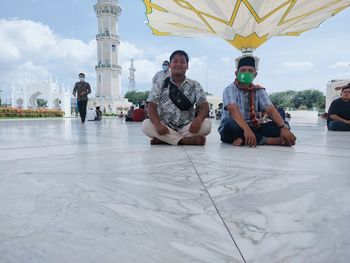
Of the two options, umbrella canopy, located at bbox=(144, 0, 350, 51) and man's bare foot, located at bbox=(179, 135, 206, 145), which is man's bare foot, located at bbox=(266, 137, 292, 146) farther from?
umbrella canopy, located at bbox=(144, 0, 350, 51)

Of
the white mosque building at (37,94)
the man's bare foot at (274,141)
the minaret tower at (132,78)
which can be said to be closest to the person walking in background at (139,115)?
the man's bare foot at (274,141)

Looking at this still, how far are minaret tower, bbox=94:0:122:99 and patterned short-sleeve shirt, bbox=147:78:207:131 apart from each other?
4763 centimetres

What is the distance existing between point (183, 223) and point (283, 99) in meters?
62.7

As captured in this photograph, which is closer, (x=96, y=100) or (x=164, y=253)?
(x=164, y=253)

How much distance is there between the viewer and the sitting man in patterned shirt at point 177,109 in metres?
2.87

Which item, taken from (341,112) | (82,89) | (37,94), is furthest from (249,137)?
(37,94)

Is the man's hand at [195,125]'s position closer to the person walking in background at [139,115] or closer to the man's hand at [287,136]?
the man's hand at [287,136]


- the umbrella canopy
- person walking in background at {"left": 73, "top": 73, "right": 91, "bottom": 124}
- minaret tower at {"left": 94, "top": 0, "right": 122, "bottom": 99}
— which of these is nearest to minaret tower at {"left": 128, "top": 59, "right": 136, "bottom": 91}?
minaret tower at {"left": 94, "top": 0, "right": 122, "bottom": 99}

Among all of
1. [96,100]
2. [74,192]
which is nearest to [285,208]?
[74,192]

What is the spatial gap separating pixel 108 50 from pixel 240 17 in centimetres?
3891

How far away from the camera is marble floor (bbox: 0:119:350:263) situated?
647 mm

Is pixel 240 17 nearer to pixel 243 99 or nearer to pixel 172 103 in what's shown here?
pixel 243 99

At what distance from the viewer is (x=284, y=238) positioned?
0.72 m

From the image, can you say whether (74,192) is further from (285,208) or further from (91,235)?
(285,208)
